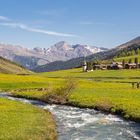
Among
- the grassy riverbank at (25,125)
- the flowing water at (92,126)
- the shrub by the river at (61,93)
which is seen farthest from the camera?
the shrub by the river at (61,93)

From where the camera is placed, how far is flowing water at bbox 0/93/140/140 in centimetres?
4506

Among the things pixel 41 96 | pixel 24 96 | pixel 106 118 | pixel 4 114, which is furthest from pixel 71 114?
pixel 24 96

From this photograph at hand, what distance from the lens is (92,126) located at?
51.7 metres

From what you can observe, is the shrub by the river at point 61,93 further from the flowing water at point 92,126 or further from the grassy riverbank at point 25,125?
the grassy riverbank at point 25,125

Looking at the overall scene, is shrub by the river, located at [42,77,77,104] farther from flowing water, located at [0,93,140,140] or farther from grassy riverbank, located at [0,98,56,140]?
grassy riverbank, located at [0,98,56,140]

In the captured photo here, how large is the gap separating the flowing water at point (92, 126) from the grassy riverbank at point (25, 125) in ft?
5.31

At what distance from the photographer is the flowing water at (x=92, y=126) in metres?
45.1

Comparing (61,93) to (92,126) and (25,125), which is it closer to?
(92,126)

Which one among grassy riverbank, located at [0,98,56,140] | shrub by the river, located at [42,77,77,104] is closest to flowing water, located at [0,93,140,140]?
grassy riverbank, located at [0,98,56,140]

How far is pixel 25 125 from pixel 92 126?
372 inches

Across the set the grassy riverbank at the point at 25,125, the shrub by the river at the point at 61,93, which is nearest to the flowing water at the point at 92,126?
the grassy riverbank at the point at 25,125

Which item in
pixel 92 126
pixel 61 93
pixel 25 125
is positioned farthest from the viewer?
pixel 61 93

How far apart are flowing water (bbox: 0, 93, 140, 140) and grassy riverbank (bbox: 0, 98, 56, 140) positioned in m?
1.62

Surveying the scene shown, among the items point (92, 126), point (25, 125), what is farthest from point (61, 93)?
point (25, 125)
